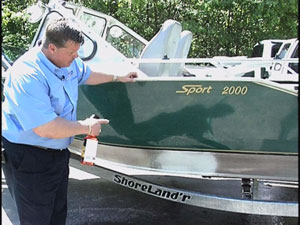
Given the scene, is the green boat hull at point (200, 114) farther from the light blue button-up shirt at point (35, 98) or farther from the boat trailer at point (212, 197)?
the light blue button-up shirt at point (35, 98)

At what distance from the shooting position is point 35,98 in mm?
2080

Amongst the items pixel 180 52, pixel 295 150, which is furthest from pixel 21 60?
pixel 180 52

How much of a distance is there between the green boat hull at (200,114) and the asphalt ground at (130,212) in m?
0.65

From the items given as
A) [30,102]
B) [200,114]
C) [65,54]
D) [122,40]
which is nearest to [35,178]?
[30,102]

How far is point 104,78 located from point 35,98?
0.89 meters

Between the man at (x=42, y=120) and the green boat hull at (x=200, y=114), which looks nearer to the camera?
the man at (x=42, y=120)

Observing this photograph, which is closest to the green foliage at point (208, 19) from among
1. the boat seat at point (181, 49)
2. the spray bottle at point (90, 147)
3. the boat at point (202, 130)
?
the boat seat at point (181, 49)

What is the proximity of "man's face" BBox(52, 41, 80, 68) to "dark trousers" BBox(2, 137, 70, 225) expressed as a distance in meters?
0.50

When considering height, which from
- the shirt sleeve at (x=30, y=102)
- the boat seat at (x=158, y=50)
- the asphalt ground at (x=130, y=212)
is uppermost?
the boat seat at (x=158, y=50)

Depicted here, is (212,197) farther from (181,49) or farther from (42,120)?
(181,49)

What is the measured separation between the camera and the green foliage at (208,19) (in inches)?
316

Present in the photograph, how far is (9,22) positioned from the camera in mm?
7922

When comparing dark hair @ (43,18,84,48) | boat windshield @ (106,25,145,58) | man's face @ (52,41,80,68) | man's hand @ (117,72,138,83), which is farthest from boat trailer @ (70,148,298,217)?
boat windshield @ (106,25,145,58)

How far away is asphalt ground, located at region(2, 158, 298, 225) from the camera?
3.81m
